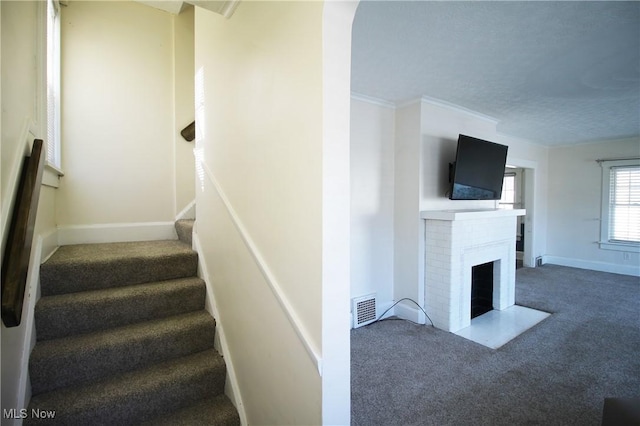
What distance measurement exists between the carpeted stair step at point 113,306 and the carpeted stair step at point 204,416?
61cm

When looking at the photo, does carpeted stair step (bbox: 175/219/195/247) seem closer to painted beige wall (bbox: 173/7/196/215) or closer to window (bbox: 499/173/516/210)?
painted beige wall (bbox: 173/7/196/215)

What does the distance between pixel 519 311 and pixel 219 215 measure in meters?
3.85

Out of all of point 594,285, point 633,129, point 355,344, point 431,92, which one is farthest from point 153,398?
point 633,129

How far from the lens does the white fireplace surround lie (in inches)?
121

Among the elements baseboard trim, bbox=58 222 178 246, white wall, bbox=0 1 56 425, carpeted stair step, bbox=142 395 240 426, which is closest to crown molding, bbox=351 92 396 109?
baseboard trim, bbox=58 222 178 246

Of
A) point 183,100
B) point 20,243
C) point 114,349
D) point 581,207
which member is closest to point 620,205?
point 581,207

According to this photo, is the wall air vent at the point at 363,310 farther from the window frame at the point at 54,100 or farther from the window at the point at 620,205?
the window at the point at 620,205

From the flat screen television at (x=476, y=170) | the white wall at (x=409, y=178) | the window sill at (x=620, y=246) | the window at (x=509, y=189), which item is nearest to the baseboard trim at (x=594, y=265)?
the window sill at (x=620, y=246)

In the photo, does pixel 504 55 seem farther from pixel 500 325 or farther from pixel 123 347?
pixel 123 347

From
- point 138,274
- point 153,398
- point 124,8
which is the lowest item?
point 153,398

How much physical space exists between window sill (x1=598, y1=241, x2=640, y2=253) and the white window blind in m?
0.08

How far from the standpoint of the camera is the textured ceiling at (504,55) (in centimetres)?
168

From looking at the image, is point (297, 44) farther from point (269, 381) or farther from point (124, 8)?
point (124, 8)

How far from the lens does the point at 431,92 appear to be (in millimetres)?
2973
